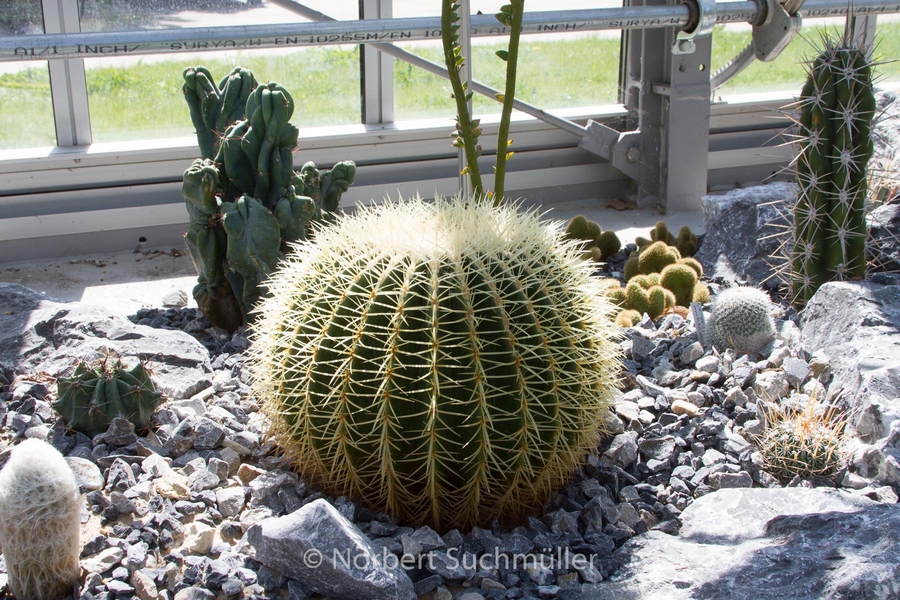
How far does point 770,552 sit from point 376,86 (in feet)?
13.5

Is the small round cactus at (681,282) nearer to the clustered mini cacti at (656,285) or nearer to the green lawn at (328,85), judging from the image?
the clustered mini cacti at (656,285)

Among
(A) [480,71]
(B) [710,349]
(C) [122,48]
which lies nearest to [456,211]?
(B) [710,349]

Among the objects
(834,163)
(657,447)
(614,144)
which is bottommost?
(657,447)

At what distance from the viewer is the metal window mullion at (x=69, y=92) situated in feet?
15.4

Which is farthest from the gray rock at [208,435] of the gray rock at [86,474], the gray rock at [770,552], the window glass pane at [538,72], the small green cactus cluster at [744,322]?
the window glass pane at [538,72]

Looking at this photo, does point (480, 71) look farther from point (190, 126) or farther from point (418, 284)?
point (418, 284)

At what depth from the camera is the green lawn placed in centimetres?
491

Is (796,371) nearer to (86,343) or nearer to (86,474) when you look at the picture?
(86,474)

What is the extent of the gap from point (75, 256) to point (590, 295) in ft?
11.8

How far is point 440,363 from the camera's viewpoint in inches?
75.4

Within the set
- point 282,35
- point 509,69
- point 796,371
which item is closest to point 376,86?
point 282,35

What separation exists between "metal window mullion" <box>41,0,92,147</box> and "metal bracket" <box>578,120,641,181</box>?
2.88 metres

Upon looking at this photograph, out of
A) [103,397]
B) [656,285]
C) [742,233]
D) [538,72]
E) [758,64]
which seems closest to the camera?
[103,397]

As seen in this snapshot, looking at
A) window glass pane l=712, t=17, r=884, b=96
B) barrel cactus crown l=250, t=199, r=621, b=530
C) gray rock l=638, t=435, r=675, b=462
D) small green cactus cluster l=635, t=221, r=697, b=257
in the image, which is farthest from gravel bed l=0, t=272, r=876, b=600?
window glass pane l=712, t=17, r=884, b=96
